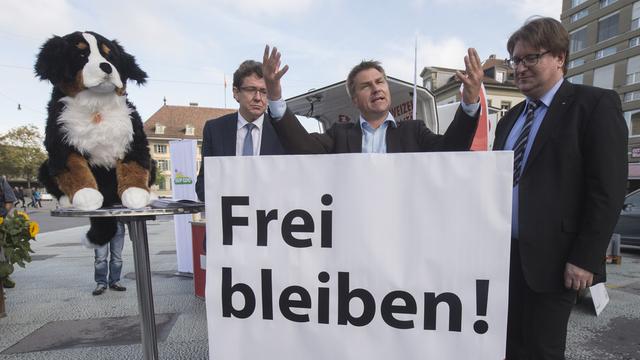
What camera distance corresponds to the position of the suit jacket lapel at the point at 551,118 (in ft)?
4.58

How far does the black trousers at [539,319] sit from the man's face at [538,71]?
698mm

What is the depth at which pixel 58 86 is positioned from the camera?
4.47 ft

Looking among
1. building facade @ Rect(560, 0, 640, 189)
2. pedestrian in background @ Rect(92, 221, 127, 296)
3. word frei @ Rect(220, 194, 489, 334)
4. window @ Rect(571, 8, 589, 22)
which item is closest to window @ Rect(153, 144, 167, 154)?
building facade @ Rect(560, 0, 640, 189)

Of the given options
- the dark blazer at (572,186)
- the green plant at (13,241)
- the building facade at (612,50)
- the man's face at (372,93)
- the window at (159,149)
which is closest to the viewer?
the dark blazer at (572,186)

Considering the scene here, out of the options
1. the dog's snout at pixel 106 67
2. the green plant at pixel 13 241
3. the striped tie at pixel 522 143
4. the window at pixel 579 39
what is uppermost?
the window at pixel 579 39

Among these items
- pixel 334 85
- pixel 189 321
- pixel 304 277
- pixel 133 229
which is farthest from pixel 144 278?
pixel 334 85

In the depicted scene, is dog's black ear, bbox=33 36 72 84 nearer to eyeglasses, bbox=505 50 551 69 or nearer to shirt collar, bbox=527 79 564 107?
eyeglasses, bbox=505 50 551 69

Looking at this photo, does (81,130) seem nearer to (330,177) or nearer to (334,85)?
(330,177)

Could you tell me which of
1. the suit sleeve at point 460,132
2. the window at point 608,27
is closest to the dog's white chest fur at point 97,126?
the suit sleeve at point 460,132

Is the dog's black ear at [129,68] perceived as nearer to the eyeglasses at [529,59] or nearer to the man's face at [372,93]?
the man's face at [372,93]

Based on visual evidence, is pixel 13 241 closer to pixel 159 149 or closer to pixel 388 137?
pixel 388 137

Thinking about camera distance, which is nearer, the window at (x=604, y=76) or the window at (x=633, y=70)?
the window at (x=633, y=70)

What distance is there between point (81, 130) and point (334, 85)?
4.78m

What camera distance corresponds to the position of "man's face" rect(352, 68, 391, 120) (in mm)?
1642
